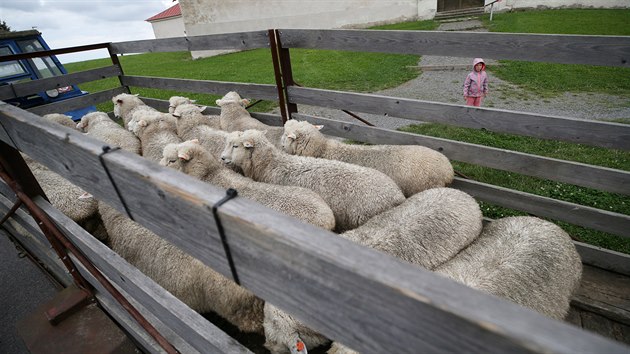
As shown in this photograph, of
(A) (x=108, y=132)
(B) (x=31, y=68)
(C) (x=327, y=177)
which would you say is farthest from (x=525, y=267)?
(B) (x=31, y=68)

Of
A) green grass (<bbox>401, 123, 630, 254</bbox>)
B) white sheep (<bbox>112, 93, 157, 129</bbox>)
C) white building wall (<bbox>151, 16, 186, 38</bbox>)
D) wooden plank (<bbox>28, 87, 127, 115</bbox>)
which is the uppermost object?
white building wall (<bbox>151, 16, 186, 38</bbox>)

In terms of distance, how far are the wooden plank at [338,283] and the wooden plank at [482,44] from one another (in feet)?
9.88

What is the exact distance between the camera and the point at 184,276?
2.74 m

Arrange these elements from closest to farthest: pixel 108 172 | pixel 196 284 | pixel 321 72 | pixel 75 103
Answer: pixel 108 172 < pixel 196 284 < pixel 75 103 < pixel 321 72

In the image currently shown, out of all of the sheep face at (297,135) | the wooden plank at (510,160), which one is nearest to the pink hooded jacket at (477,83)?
the wooden plank at (510,160)

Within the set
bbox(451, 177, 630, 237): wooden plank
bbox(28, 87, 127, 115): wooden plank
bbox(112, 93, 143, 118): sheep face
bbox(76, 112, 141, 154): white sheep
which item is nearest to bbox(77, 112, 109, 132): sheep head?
bbox(76, 112, 141, 154): white sheep

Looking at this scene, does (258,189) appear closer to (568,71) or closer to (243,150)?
(243,150)

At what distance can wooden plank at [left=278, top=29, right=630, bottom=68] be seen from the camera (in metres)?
2.62

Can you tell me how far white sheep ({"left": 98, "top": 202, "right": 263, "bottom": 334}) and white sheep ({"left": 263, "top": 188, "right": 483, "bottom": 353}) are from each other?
23 centimetres

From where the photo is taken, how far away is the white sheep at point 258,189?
9.96 ft

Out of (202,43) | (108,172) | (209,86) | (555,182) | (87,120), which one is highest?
(202,43)

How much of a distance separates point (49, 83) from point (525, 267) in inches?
303

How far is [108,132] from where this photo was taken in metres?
5.51

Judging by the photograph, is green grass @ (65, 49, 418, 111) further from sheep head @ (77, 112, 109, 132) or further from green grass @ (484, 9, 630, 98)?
sheep head @ (77, 112, 109, 132)
